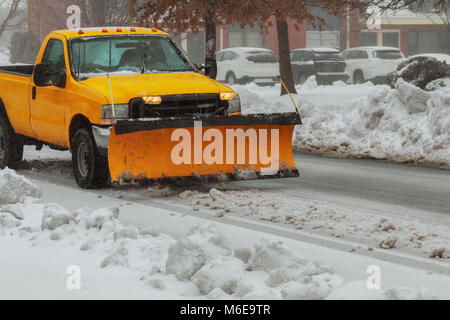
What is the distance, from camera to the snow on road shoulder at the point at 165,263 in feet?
18.3

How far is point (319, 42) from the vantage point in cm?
5916

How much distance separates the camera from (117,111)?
9.78 metres

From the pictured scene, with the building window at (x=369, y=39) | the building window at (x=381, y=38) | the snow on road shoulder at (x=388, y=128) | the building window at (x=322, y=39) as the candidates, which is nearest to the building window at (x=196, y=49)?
the building window at (x=322, y=39)

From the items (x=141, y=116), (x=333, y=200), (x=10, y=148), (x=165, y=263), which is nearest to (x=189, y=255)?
(x=165, y=263)

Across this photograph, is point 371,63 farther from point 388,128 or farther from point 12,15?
point 388,128

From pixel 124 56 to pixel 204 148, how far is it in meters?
1.86

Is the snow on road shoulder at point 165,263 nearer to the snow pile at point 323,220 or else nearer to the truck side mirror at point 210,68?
the snow pile at point 323,220

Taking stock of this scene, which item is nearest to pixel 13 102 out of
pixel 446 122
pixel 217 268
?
pixel 446 122

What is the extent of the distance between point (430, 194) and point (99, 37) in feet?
14.2

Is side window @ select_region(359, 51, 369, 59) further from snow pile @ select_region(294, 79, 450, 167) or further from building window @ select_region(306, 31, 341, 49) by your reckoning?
building window @ select_region(306, 31, 341, 49)

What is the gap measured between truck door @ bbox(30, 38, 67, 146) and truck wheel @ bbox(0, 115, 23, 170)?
2.37 feet

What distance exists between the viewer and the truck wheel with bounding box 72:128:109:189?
10086 millimetres

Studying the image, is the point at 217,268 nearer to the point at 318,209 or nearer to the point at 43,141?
the point at 318,209

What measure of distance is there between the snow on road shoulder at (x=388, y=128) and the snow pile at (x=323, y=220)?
151 inches
